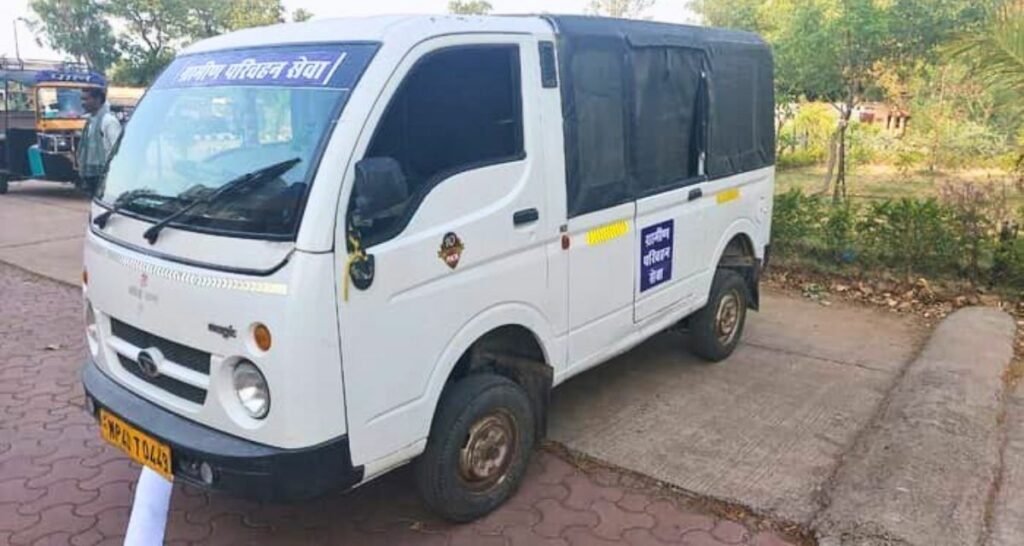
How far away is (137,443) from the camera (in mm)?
2789

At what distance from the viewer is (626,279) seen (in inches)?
155

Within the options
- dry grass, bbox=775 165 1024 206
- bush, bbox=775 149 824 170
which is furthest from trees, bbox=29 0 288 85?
dry grass, bbox=775 165 1024 206

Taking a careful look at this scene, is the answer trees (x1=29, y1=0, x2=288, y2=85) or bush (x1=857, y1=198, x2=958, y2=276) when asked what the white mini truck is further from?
trees (x1=29, y1=0, x2=288, y2=85)

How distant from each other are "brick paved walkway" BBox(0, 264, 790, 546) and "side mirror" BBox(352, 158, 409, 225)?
1.39 m

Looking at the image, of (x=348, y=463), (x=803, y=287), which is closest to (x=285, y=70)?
(x=348, y=463)

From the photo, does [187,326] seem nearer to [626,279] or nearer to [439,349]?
[439,349]

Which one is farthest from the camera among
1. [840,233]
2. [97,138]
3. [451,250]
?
[840,233]

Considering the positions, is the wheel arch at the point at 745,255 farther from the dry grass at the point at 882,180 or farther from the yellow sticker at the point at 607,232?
the dry grass at the point at 882,180

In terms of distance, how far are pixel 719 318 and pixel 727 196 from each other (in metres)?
0.79

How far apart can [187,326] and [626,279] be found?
6.98 feet

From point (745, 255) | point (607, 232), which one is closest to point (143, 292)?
point (607, 232)

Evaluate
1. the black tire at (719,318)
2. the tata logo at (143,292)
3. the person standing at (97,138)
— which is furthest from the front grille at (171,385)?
the person standing at (97,138)

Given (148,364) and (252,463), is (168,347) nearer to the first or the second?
(148,364)

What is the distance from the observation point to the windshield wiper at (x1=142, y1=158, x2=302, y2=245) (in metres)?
2.59
